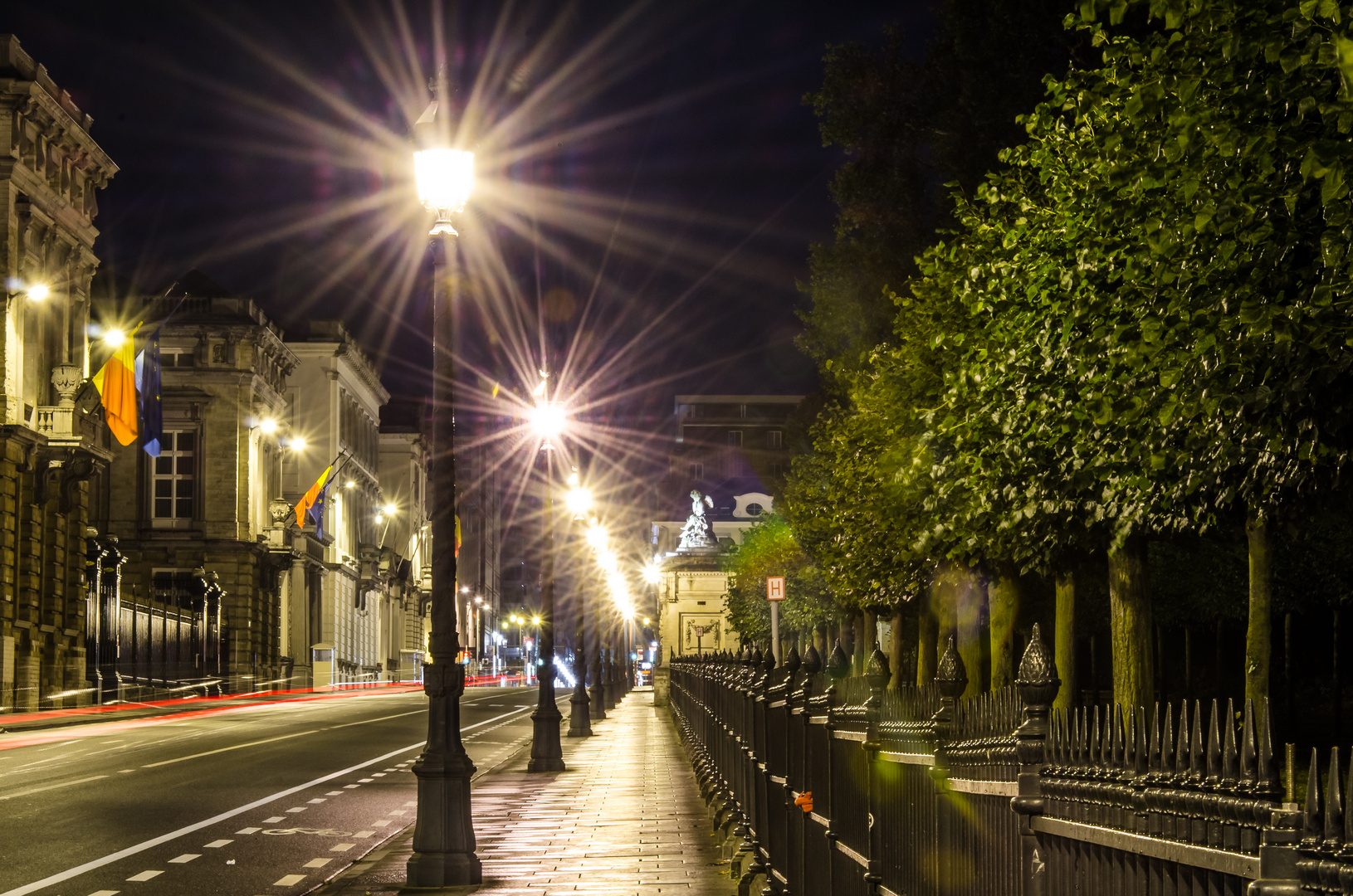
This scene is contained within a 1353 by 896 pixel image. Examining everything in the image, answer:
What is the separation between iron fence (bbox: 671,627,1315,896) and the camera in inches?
120

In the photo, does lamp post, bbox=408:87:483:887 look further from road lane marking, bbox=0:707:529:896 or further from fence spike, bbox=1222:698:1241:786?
fence spike, bbox=1222:698:1241:786

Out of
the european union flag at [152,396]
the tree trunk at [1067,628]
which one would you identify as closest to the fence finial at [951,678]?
the tree trunk at [1067,628]

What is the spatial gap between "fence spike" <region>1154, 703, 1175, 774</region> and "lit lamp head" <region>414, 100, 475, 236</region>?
1123 cm

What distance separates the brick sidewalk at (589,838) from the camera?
1334 cm

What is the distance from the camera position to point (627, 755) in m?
31.7

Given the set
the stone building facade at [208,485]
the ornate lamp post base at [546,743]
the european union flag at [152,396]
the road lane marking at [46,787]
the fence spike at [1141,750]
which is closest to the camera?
the fence spike at [1141,750]

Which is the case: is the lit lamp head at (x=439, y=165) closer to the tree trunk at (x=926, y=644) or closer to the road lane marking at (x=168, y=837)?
the road lane marking at (x=168, y=837)

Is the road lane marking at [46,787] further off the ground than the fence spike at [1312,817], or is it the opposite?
the fence spike at [1312,817]

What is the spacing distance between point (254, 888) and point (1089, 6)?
9354 mm

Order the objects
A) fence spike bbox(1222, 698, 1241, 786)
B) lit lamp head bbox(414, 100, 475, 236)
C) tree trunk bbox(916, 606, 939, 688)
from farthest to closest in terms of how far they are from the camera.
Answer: tree trunk bbox(916, 606, 939, 688)
lit lamp head bbox(414, 100, 475, 236)
fence spike bbox(1222, 698, 1241, 786)

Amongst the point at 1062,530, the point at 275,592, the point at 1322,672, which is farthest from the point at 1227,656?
the point at 275,592

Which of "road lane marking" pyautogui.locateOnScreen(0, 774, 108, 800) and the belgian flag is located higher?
the belgian flag

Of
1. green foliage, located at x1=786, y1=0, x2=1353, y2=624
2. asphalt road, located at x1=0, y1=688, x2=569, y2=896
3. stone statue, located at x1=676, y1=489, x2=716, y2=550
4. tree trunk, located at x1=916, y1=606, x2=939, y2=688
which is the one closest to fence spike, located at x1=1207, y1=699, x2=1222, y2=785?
green foliage, located at x1=786, y1=0, x2=1353, y2=624

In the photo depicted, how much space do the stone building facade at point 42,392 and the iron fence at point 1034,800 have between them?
43.5 m
